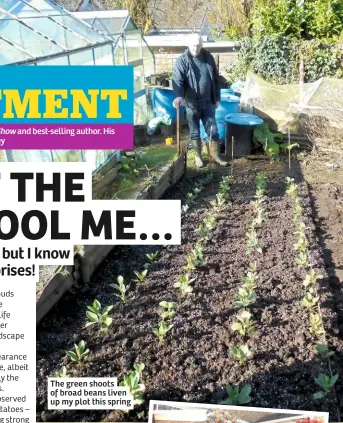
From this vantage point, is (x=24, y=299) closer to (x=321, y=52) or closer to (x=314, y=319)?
(x=314, y=319)

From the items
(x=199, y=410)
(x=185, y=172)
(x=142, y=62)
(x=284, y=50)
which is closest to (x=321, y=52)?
(x=284, y=50)

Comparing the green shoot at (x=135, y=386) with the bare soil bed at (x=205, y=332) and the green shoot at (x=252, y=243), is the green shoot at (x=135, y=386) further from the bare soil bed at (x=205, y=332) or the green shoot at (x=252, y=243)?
the green shoot at (x=252, y=243)

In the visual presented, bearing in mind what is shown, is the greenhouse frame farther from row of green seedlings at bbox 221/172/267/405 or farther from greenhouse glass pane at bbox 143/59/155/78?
row of green seedlings at bbox 221/172/267/405

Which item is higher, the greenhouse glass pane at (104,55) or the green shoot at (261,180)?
the greenhouse glass pane at (104,55)

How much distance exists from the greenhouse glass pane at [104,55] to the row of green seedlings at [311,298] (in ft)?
10.9

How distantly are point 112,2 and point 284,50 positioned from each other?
8.57 metres

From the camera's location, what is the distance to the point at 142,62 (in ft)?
30.6

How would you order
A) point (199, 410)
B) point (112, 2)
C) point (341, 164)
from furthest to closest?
point (112, 2) < point (341, 164) < point (199, 410)

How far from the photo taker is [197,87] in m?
6.47

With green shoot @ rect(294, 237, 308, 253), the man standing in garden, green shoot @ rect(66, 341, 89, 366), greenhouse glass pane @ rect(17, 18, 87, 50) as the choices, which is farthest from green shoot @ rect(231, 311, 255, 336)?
greenhouse glass pane @ rect(17, 18, 87, 50)

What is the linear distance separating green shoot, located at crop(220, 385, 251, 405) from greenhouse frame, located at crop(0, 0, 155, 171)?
2.88 m

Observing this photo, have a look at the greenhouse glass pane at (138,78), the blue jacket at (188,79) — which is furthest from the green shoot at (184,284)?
the greenhouse glass pane at (138,78)

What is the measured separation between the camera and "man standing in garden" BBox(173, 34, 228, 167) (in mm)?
6316

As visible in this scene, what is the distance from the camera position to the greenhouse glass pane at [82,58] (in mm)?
5941
